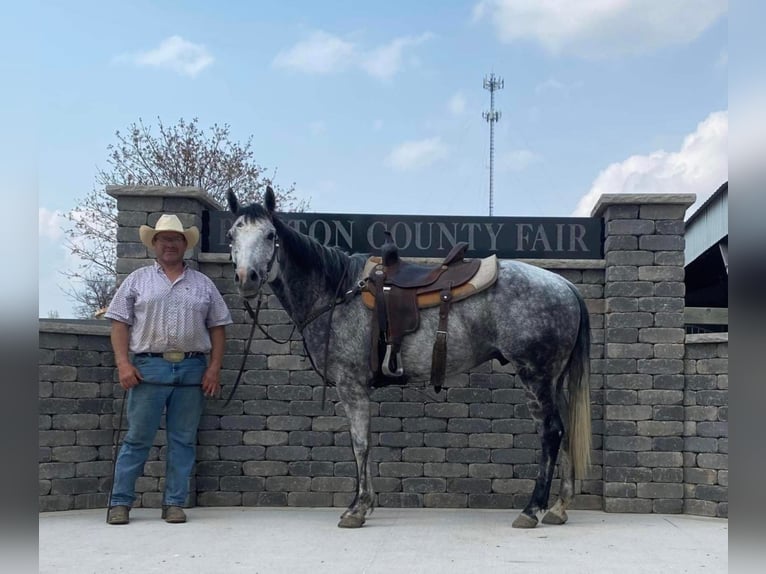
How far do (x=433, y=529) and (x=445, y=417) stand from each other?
3.82 ft

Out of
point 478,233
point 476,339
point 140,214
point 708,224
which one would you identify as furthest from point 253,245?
point 708,224

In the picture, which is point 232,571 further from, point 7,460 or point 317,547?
point 7,460

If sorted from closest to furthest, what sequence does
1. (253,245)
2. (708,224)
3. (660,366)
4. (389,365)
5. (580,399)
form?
(253,245) < (389,365) < (580,399) < (660,366) < (708,224)

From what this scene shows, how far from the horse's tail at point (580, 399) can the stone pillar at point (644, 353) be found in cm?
81

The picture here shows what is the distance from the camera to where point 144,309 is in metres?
5.49

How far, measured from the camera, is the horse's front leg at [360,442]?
17.3 ft

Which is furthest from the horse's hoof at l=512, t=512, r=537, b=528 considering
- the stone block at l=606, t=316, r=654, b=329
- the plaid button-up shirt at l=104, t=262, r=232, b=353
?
the plaid button-up shirt at l=104, t=262, r=232, b=353

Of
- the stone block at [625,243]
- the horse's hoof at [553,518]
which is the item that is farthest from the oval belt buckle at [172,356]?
the stone block at [625,243]

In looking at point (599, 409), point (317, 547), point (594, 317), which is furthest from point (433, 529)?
point (594, 317)

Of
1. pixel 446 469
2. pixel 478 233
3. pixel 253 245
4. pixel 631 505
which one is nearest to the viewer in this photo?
pixel 253 245

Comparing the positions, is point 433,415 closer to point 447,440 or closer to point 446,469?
point 447,440

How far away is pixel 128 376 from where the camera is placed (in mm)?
5430

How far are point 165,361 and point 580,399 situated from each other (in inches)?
115

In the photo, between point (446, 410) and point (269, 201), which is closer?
point (269, 201)
